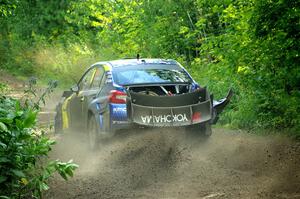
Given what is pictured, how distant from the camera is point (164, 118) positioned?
9.13m

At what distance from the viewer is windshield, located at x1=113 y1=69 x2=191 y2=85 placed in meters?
9.89

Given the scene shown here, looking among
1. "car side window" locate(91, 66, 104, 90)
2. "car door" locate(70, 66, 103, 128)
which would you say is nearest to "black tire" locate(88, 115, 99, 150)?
"car door" locate(70, 66, 103, 128)

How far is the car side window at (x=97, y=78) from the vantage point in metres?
10.6

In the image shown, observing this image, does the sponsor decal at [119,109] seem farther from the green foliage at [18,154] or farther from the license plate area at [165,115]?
the green foliage at [18,154]

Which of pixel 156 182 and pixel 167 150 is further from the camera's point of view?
pixel 167 150

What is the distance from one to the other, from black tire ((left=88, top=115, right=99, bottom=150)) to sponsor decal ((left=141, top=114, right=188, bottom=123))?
1.27 meters

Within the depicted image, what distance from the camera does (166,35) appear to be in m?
20.5

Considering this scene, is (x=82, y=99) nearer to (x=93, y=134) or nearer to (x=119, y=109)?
(x=93, y=134)

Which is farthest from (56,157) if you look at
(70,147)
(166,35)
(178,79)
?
(166,35)

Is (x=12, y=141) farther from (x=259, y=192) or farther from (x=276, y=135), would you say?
(x=276, y=135)

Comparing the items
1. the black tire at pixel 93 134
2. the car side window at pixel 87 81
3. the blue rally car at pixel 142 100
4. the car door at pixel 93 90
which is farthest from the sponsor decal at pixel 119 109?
the car side window at pixel 87 81

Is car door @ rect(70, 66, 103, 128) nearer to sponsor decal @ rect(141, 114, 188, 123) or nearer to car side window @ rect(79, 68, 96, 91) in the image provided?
car side window @ rect(79, 68, 96, 91)

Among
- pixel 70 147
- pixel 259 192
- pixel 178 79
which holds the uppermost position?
pixel 178 79

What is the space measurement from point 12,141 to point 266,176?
3530mm
